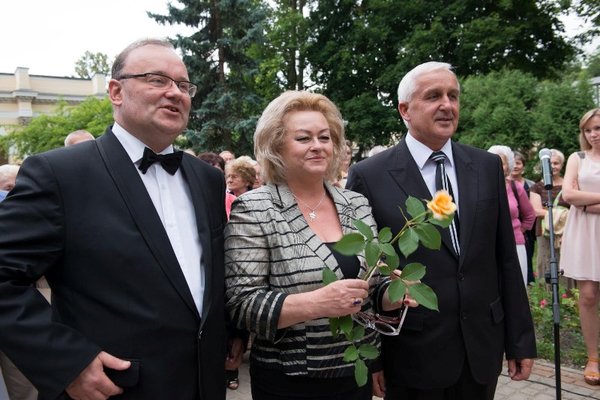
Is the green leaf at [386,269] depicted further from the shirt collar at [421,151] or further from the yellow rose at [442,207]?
the shirt collar at [421,151]

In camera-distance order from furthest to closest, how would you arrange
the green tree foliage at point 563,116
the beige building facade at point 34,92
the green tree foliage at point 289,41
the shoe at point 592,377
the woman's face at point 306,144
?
the beige building facade at point 34,92, the green tree foliage at point 289,41, the green tree foliage at point 563,116, the shoe at point 592,377, the woman's face at point 306,144

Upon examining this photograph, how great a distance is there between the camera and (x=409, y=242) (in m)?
1.88

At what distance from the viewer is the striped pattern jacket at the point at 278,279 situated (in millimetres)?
2131

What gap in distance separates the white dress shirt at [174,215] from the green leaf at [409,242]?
35.0 inches

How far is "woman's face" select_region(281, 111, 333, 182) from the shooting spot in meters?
2.33

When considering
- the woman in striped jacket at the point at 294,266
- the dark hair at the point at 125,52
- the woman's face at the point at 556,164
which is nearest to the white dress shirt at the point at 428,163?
the woman in striped jacket at the point at 294,266

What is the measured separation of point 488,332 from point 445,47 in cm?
2068

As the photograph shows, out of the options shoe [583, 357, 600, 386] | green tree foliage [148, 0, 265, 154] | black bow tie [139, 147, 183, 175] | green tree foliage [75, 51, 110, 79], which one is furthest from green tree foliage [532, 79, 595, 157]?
green tree foliage [75, 51, 110, 79]

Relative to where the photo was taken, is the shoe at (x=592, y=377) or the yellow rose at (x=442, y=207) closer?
the yellow rose at (x=442, y=207)

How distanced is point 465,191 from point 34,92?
51.0m

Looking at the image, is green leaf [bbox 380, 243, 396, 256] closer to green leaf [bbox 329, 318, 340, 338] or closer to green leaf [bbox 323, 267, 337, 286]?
green leaf [bbox 323, 267, 337, 286]

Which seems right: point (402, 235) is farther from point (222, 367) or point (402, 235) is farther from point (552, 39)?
point (552, 39)

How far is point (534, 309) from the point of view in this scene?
6.37 m

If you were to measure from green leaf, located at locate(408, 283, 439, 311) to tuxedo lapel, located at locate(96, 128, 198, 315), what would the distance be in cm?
90
